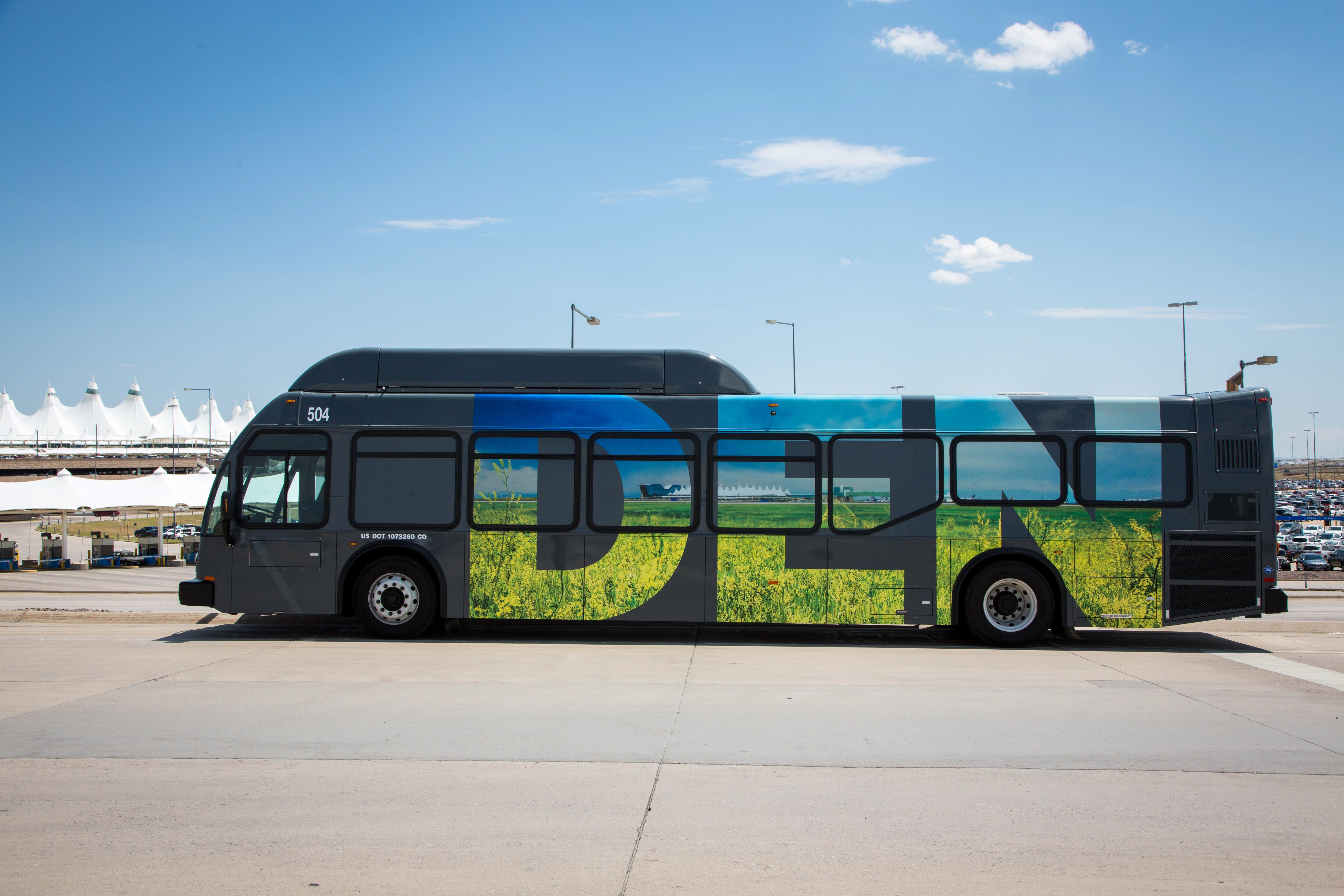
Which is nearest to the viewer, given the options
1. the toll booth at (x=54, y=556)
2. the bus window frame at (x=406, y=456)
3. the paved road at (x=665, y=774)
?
the paved road at (x=665, y=774)

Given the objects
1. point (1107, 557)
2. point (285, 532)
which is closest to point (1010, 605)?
point (1107, 557)

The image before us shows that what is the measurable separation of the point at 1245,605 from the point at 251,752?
1044 centimetres

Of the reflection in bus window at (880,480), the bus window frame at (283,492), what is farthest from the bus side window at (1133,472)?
the bus window frame at (283,492)

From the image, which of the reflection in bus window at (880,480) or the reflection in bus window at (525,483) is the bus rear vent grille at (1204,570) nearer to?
the reflection in bus window at (880,480)

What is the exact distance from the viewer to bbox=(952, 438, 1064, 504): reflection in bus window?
35.2 ft

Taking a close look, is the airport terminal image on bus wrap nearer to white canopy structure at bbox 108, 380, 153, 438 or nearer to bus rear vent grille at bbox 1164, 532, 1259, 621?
bus rear vent grille at bbox 1164, 532, 1259, 621

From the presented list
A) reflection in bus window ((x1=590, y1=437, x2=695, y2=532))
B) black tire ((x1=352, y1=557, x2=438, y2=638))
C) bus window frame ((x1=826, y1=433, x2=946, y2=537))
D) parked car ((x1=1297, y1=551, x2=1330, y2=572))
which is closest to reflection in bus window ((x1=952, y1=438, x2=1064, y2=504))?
bus window frame ((x1=826, y1=433, x2=946, y2=537))

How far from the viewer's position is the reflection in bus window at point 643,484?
430 inches

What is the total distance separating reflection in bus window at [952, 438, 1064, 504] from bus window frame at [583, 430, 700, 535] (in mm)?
3052

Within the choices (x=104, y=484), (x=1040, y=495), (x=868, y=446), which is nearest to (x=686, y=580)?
(x=868, y=446)

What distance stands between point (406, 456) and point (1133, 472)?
28.8ft

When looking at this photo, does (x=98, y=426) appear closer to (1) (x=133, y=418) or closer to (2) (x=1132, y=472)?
(1) (x=133, y=418)

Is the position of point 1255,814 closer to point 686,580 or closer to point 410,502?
point 686,580

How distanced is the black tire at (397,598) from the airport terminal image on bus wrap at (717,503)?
29 millimetres
